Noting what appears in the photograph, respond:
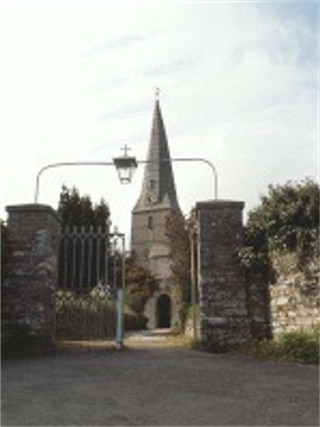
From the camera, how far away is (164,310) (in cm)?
5841

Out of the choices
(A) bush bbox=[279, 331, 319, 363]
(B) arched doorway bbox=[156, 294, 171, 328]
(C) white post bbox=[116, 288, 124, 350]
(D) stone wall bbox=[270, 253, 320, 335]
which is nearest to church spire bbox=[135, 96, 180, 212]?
(B) arched doorway bbox=[156, 294, 171, 328]

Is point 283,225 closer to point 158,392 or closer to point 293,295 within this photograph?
point 293,295

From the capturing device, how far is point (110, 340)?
15305 mm

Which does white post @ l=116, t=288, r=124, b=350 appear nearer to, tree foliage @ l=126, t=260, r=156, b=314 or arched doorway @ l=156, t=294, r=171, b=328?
tree foliage @ l=126, t=260, r=156, b=314

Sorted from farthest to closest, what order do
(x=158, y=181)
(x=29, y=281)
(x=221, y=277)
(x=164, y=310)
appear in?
(x=158, y=181) → (x=164, y=310) → (x=221, y=277) → (x=29, y=281)

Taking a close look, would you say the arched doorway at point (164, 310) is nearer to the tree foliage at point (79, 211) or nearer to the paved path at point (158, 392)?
the tree foliage at point (79, 211)

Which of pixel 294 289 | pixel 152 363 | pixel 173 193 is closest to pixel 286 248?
pixel 294 289

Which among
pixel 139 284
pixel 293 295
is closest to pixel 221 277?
pixel 293 295

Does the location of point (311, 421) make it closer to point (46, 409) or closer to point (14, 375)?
point (46, 409)

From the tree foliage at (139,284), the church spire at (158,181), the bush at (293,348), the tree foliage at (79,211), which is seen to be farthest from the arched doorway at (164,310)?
the bush at (293,348)

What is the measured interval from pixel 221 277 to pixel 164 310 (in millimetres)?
46122

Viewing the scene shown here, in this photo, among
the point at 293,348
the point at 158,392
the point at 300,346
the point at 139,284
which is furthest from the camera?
the point at 139,284

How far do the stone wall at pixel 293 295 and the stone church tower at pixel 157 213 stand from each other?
46093 mm

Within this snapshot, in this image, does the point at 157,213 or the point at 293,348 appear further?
the point at 157,213
